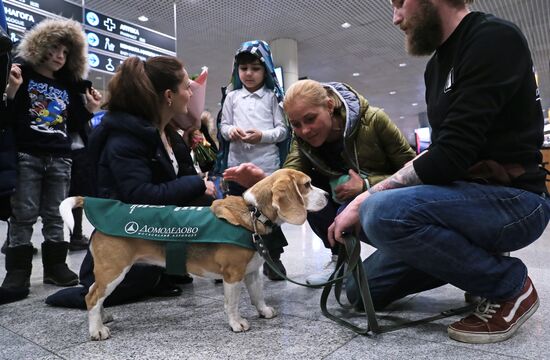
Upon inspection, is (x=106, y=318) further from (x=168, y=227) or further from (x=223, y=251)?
(x=223, y=251)

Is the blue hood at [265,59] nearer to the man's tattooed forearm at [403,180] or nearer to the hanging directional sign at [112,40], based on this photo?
the man's tattooed forearm at [403,180]

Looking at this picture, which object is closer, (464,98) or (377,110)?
(464,98)

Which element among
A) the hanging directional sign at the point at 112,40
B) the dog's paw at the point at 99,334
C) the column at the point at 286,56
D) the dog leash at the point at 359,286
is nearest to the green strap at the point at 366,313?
the dog leash at the point at 359,286

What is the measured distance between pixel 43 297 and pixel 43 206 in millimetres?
602

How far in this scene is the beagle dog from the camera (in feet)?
5.53

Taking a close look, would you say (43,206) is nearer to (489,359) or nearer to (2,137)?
(2,137)

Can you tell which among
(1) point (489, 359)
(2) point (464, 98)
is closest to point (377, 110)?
(2) point (464, 98)

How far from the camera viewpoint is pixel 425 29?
1.65 meters

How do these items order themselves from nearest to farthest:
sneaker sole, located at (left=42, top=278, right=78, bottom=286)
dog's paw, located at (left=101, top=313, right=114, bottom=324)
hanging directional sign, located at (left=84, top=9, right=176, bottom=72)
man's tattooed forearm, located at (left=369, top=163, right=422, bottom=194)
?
man's tattooed forearm, located at (left=369, top=163, right=422, bottom=194)
dog's paw, located at (left=101, top=313, right=114, bottom=324)
sneaker sole, located at (left=42, top=278, right=78, bottom=286)
hanging directional sign, located at (left=84, top=9, right=176, bottom=72)

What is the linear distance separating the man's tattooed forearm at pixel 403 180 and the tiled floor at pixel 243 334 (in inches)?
21.6

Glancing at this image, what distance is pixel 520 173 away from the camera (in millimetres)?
1507

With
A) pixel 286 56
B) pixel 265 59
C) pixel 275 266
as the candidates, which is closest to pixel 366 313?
pixel 275 266

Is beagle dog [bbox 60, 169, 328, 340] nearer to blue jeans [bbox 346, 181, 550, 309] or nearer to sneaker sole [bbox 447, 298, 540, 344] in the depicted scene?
blue jeans [bbox 346, 181, 550, 309]

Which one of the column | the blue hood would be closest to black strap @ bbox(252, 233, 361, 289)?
the blue hood
